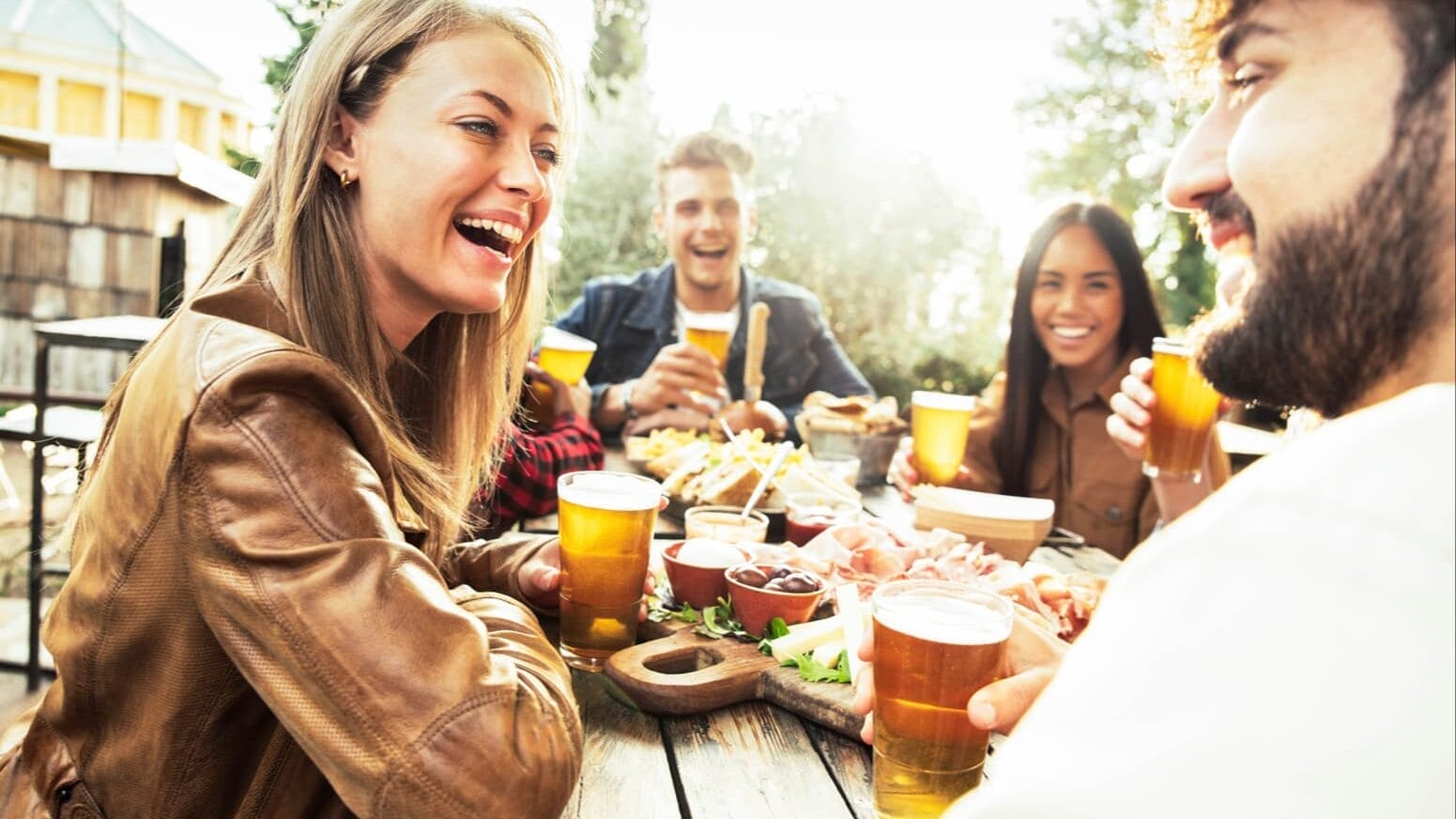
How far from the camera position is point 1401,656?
57 centimetres

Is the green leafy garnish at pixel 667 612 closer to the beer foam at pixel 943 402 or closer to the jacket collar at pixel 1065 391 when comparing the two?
the beer foam at pixel 943 402

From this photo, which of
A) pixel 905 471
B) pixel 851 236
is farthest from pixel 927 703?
pixel 851 236

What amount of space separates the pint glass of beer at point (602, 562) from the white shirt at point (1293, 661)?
1201 mm

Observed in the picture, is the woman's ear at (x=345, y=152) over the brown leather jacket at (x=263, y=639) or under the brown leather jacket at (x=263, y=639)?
over

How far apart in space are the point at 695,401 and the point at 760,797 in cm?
290

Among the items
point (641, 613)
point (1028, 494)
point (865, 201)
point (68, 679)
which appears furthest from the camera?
point (865, 201)

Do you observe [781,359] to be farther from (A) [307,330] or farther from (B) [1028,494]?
(A) [307,330]

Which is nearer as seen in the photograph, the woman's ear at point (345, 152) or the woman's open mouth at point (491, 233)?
the woman's ear at point (345, 152)

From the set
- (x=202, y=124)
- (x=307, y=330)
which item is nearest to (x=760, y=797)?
(x=307, y=330)

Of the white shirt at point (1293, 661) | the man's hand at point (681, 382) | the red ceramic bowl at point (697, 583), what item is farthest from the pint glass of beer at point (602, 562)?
the man's hand at point (681, 382)

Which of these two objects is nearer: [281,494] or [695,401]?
[281,494]

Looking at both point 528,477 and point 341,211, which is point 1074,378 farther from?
point 341,211

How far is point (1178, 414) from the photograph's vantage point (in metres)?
2.77

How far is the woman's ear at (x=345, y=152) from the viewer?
1.82 m
